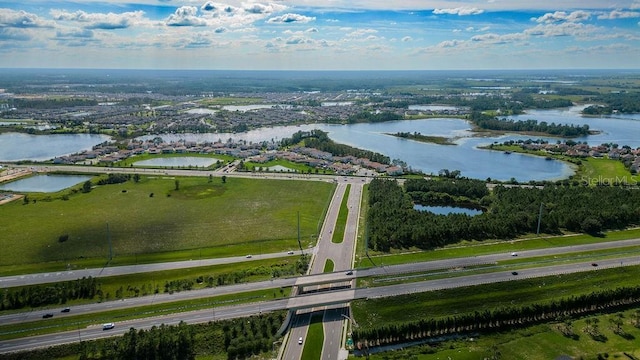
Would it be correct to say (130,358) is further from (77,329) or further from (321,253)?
(321,253)

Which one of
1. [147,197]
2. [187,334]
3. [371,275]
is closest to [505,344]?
[371,275]

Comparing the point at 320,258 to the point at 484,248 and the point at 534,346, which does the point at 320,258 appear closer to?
the point at 484,248

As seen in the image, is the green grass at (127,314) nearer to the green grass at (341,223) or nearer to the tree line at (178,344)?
the tree line at (178,344)

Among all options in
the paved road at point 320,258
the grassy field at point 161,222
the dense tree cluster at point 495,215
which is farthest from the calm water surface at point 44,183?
the dense tree cluster at point 495,215

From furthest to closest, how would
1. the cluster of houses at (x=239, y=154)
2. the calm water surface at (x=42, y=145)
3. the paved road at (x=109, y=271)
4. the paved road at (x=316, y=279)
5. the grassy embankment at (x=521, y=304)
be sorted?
the calm water surface at (x=42, y=145) < the cluster of houses at (x=239, y=154) < the paved road at (x=109, y=271) < the paved road at (x=316, y=279) < the grassy embankment at (x=521, y=304)

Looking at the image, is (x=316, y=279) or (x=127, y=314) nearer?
(x=127, y=314)

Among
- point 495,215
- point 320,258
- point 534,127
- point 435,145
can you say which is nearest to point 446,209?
point 495,215
